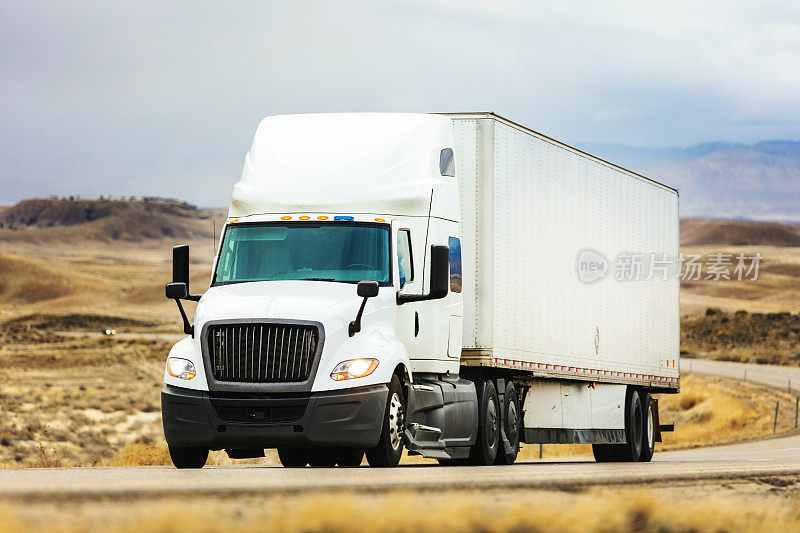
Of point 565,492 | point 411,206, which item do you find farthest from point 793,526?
point 411,206

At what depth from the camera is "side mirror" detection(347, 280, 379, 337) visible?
1504 centimetres

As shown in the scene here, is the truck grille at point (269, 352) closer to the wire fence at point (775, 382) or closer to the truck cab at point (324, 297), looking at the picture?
the truck cab at point (324, 297)

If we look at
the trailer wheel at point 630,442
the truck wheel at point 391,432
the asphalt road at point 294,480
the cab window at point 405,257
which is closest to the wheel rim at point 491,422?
the asphalt road at point 294,480

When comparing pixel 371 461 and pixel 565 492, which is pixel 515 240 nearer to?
pixel 371 461

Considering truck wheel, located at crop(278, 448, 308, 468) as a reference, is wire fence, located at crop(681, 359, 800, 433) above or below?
below

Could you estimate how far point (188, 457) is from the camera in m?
16.0

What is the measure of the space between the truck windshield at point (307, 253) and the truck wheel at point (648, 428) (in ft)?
38.1

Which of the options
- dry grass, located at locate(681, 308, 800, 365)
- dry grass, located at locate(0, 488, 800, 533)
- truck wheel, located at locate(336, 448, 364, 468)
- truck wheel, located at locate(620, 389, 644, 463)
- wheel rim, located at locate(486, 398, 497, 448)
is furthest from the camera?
dry grass, located at locate(681, 308, 800, 365)

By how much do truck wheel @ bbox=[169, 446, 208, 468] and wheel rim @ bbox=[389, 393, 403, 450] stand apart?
7.42ft

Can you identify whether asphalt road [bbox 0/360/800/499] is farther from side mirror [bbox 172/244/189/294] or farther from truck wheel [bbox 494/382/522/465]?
truck wheel [bbox 494/382/522/465]

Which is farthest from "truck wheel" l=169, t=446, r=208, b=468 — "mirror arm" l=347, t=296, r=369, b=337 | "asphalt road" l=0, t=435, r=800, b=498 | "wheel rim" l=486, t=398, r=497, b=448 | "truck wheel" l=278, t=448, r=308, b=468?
"wheel rim" l=486, t=398, r=497, b=448

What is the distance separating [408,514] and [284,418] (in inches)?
221

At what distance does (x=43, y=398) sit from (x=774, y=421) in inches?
1071

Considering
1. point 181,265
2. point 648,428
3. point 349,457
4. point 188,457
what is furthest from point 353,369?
point 648,428
